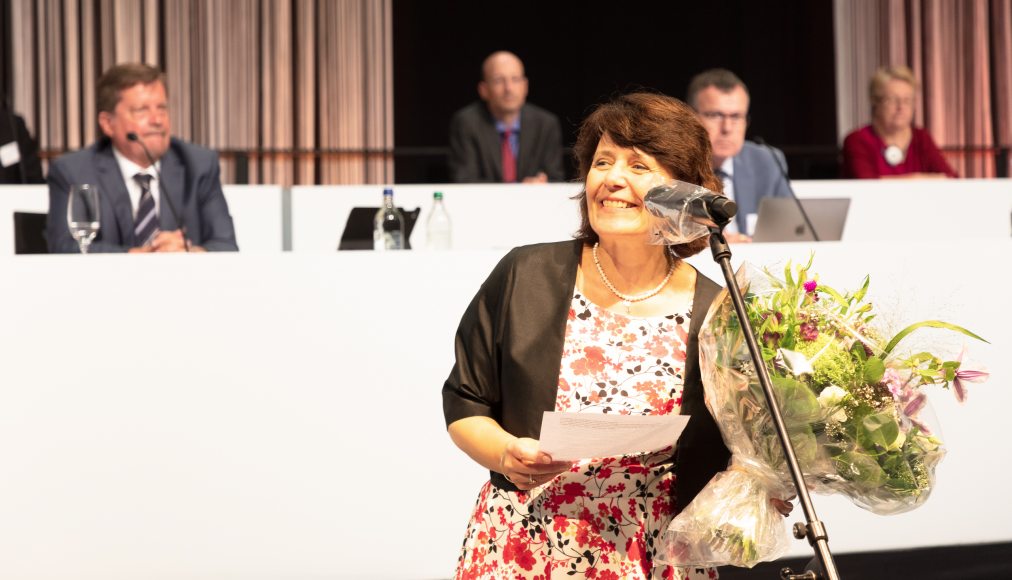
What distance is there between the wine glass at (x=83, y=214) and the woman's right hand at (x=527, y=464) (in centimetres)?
253

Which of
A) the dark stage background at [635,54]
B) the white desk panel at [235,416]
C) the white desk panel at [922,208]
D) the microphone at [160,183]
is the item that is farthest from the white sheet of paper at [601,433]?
the dark stage background at [635,54]

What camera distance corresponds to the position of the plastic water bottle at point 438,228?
4.41m

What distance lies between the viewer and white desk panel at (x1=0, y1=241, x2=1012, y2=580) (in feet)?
8.93

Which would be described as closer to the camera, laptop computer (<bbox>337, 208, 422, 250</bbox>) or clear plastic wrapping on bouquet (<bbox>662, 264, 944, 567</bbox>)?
clear plastic wrapping on bouquet (<bbox>662, 264, 944, 567</bbox>)

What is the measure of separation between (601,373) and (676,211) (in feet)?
1.14

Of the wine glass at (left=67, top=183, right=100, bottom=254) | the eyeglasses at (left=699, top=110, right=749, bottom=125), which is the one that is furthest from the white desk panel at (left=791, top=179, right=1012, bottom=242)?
the wine glass at (left=67, top=183, right=100, bottom=254)

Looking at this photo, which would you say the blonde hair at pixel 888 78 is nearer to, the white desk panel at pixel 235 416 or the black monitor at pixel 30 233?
the white desk panel at pixel 235 416

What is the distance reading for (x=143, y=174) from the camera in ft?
14.3

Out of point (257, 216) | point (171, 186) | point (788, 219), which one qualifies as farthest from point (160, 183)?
point (788, 219)

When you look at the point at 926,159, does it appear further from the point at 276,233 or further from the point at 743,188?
the point at 276,233

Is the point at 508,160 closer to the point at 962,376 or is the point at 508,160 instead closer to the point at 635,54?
the point at 635,54

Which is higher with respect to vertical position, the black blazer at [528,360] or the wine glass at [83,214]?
the wine glass at [83,214]

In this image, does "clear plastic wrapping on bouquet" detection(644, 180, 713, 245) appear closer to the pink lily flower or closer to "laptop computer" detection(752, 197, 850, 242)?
the pink lily flower

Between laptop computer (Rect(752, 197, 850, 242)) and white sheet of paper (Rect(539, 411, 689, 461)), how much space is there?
262 centimetres
